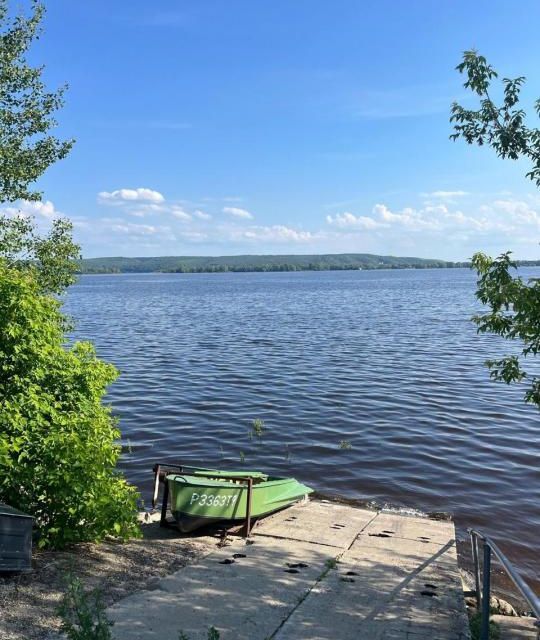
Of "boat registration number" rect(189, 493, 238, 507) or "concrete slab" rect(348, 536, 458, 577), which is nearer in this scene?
"concrete slab" rect(348, 536, 458, 577)

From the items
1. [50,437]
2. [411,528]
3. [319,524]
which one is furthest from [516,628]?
[50,437]

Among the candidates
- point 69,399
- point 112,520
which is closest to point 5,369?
point 69,399

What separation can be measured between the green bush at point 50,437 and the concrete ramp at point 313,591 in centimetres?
142

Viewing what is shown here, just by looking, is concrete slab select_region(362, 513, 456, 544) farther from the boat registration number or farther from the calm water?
the boat registration number

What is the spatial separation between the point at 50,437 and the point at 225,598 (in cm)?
308

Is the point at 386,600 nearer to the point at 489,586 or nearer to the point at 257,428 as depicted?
the point at 489,586

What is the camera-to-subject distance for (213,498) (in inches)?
397

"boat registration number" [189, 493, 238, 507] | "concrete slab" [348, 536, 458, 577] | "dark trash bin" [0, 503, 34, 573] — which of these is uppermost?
"dark trash bin" [0, 503, 34, 573]

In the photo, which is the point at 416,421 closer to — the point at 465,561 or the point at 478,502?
the point at 478,502

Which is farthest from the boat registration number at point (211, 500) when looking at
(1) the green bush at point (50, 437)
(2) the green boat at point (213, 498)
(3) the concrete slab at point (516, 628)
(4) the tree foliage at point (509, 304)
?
(4) the tree foliage at point (509, 304)

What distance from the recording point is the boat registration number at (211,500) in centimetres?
994

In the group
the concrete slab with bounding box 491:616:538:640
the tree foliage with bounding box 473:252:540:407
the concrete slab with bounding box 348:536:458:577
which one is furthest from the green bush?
the tree foliage with bounding box 473:252:540:407

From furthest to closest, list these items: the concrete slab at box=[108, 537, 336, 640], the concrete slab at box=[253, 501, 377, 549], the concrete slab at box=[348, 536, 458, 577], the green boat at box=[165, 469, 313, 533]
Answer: the concrete slab at box=[253, 501, 377, 549]
the green boat at box=[165, 469, 313, 533]
the concrete slab at box=[348, 536, 458, 577]
the concrete slab at box=[108, 537, 336, 640]

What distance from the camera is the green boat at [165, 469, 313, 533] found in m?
9.94
